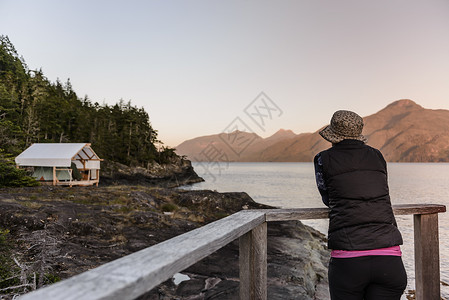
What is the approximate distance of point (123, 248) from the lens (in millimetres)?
9188

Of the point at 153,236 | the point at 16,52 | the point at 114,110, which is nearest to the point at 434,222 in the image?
the point at 153,236

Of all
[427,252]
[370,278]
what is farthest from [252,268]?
[427,252]

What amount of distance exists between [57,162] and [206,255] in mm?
30075

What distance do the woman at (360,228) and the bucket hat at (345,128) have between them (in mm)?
72

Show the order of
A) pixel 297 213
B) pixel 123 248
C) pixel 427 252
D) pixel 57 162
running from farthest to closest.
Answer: pixel 57 162 < pixel 123 248 < pixel 427 252 < pixel 297 213

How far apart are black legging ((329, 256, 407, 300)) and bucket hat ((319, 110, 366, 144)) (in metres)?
0.99

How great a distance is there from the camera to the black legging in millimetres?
2209

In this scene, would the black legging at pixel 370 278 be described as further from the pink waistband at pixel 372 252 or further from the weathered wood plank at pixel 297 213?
the weathered wood plank at pixel 297 213

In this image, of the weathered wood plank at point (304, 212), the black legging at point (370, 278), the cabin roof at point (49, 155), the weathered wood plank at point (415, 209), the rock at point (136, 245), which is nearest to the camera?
the black legging at point (370, 278)

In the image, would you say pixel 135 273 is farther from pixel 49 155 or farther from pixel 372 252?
pixel 49 155

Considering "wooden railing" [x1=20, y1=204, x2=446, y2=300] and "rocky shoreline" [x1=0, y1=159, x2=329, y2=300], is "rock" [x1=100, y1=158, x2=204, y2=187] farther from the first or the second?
"wooden railing" [x1=20, y1=204, x2=446, y2=300]

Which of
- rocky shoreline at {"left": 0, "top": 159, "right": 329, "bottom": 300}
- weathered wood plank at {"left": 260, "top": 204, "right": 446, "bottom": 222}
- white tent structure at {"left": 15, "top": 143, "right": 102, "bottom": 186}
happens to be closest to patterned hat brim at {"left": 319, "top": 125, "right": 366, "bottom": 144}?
weathered wood plank at {"left": 260, "top": 204, "right": 446, "bottom": 222}

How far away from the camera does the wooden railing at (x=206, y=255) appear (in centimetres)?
91

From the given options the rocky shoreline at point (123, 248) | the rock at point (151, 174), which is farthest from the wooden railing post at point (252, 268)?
the rock at point (151, 174)
